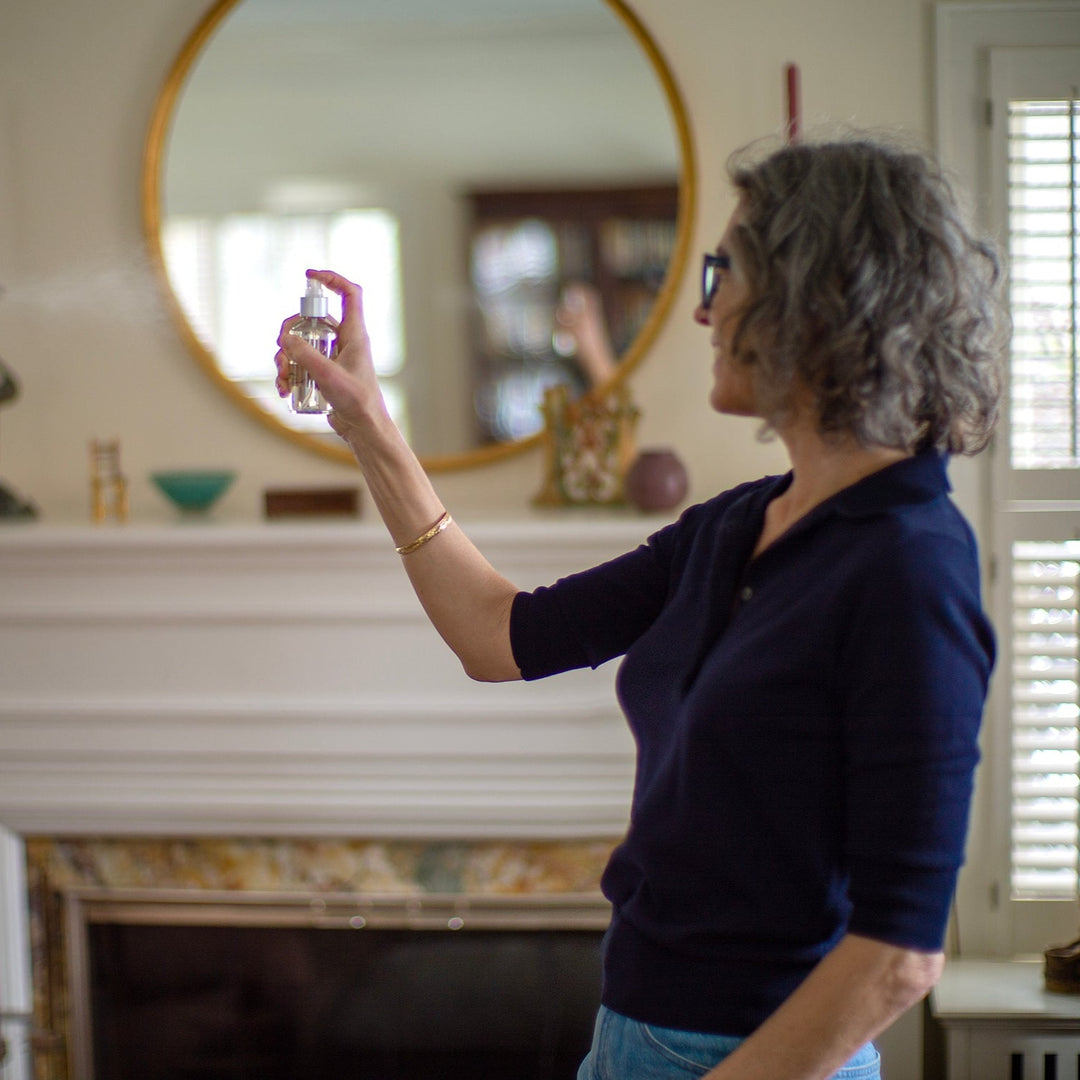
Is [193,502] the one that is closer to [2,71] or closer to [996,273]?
[2,71]

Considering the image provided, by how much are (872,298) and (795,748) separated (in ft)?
0.98

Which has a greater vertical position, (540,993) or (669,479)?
(669,479)

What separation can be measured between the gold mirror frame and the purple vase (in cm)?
18

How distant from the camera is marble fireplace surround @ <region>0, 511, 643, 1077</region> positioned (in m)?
1.77

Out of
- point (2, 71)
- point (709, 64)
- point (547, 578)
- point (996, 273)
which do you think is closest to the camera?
point (996, 273)

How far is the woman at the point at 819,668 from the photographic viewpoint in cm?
69

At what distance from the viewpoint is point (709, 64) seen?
6.14ft

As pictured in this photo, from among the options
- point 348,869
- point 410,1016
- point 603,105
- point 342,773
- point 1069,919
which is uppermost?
point 603,105

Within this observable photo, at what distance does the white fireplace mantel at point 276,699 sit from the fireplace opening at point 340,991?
0.20m

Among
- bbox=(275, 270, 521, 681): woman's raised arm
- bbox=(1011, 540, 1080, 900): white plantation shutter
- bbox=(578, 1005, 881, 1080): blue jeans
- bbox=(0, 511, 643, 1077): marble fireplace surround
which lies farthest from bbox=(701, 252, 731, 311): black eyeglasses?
bbox=(1011, 540, 1080, 900): white plantation shutter

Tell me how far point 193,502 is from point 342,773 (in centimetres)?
51

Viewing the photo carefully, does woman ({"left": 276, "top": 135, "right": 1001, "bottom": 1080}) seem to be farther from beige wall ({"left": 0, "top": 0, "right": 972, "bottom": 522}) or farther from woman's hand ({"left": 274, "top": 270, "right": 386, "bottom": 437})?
beige wall ({"left": 0, "top": 0, "right": 972, "bottom": 522})

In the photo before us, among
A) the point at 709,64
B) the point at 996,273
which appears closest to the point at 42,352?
the point at 709,64

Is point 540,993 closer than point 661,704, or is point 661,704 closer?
point 661,704
